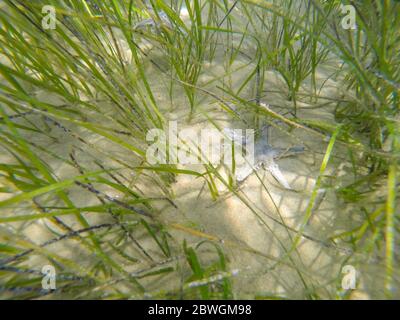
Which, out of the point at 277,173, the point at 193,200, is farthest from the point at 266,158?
the point at 193,200

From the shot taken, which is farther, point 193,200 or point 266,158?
point 266,158

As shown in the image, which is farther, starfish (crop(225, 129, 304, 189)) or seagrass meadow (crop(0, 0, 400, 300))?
starfish (crop(225, 129, 304, 189))

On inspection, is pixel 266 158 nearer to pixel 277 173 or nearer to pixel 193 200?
pixel 277 173

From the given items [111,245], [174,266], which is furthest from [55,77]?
[174,266]

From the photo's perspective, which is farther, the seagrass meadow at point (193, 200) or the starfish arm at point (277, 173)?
the starfish arm at point (277, 173)

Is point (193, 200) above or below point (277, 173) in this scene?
below

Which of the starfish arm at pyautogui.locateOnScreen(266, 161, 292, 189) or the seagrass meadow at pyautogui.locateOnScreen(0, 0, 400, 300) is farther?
the starfish arm at pyautogui.locateOnScreen(266, 161, 292, 189)

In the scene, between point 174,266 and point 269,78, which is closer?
point 174,266

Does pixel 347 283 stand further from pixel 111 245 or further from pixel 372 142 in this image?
pixel 111 245
